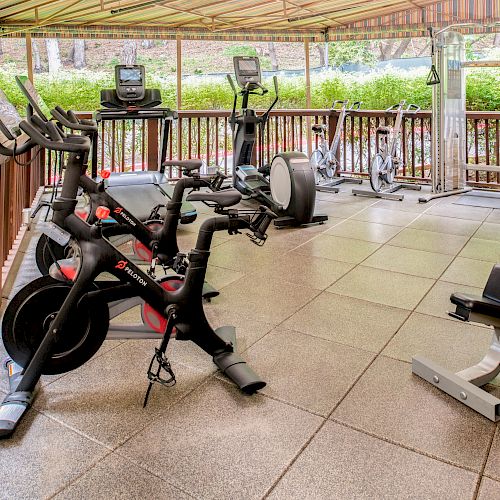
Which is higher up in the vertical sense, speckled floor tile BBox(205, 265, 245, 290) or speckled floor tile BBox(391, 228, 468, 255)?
speckled floor tile BBox(391, 228, 468, 255)

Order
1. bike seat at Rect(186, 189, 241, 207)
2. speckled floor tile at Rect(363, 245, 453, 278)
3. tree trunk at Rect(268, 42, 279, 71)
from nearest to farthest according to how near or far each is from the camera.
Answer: bike seat at Rect(186, 189, 241, 207), speckled floor tile at Rect(363, 245, 453, 278), tree trunk at Rect(268, 42, 279, 71)

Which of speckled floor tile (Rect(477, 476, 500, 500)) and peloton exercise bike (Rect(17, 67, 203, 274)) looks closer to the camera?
speckled floor tile (Rect(477, 476, 500, 500))

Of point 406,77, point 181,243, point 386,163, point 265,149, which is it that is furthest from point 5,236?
point 406,77

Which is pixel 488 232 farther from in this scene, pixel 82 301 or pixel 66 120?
pixel 82 301

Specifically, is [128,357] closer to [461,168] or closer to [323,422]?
[323,422]

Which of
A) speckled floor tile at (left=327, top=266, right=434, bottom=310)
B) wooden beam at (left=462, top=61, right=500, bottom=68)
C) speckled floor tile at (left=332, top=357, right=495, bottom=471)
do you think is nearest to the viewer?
speckled floor tile at (left=332, top=357, right=495, bottom=471)

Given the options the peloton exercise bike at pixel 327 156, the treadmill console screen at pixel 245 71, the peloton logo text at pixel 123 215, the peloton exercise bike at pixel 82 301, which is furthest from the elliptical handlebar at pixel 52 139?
the peloton exercise bike at pixel 327 156

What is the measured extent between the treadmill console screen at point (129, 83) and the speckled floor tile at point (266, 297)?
3.34 m

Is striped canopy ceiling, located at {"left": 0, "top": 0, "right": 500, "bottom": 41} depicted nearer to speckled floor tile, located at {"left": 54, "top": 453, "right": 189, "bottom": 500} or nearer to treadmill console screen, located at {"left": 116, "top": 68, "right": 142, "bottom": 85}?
treadmill console screen, located at {"left": 116, "top": 68, "right": 142, "bottom": 85}

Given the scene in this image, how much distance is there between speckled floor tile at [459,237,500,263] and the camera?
4.29 metres

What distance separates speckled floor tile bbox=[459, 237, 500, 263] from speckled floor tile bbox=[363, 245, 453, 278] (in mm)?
202

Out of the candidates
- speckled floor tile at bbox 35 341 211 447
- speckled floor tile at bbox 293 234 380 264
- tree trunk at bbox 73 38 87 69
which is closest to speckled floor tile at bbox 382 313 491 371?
speckled floor tile at bbox 35 341 211 447

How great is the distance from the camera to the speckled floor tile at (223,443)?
1786 millimetres

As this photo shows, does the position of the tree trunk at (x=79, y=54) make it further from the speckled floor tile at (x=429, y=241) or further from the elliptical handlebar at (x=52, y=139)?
the elliptical handlebar at (x=52, y=139)
